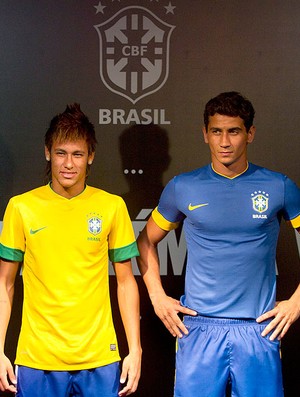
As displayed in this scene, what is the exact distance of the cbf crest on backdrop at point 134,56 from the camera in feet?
11.0

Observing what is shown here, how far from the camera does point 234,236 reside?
2742 mm

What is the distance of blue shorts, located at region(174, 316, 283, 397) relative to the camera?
2.67 m

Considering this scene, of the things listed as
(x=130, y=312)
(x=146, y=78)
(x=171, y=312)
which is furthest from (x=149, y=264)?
(x=146, y=78)

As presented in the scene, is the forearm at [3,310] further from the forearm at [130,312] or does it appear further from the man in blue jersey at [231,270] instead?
the man in blue jersey at [231,270]

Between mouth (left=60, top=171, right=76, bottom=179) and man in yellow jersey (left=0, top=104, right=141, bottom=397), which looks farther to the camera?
mouth (left=60, top=171, right=76, bottom=179)

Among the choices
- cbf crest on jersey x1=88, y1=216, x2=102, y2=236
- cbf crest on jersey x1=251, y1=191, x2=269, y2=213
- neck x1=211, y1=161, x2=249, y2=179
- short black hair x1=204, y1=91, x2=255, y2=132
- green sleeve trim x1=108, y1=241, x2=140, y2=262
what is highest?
short black hair x1=204, y1=91, x2=255, y2=132

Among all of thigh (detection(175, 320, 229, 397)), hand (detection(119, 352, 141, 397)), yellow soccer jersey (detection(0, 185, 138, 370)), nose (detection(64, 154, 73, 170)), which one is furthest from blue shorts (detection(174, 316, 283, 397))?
nose (detection(64, 154, 73, 170))

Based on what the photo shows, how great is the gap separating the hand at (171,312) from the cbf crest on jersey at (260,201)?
18.7 inches

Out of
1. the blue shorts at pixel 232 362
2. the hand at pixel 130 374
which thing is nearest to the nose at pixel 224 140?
the blue shorts at pixel 232 362

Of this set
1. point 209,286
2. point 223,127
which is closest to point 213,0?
point 223,127

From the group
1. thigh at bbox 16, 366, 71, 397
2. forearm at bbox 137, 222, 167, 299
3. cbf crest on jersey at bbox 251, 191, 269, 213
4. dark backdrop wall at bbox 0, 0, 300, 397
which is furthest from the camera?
dark backdrop wall at bbox 0, 0, 300, 397

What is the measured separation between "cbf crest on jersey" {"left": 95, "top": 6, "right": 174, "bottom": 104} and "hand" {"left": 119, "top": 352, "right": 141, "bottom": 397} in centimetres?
131

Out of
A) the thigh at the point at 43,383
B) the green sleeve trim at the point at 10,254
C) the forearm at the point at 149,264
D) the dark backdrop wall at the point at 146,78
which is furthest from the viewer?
the dark backdrop wall at the point at 146,78

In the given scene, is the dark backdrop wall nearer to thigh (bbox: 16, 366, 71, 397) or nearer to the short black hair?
the short black hair
